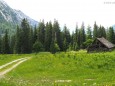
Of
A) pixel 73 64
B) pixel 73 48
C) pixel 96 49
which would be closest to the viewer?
pixel 73 64

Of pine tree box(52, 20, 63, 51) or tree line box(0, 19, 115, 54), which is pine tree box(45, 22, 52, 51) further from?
pine tree box(52, 20, 63, 51)

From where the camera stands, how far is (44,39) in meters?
136

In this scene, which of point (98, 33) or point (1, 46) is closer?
point (1, 46)

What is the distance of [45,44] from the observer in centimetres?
13175

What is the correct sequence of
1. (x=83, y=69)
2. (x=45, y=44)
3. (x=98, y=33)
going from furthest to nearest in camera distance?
(x=98, y=33)
(x=45, y=44)
(x=83, y=69)

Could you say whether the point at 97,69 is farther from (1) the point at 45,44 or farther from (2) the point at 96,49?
(1) the point at 45,44

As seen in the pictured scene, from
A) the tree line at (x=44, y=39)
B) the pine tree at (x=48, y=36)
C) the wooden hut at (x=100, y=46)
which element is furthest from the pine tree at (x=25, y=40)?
the wooden hut at (x=100, y=46)

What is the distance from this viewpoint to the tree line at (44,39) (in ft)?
398

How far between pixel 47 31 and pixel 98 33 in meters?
32.4

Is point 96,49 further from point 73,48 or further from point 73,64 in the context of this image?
point 73,64

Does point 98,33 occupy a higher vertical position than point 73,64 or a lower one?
higher

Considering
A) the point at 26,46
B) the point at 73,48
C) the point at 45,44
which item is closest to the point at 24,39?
the point at 26,46

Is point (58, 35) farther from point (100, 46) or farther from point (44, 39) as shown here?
point (100, 46)

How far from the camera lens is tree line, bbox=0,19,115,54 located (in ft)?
398
